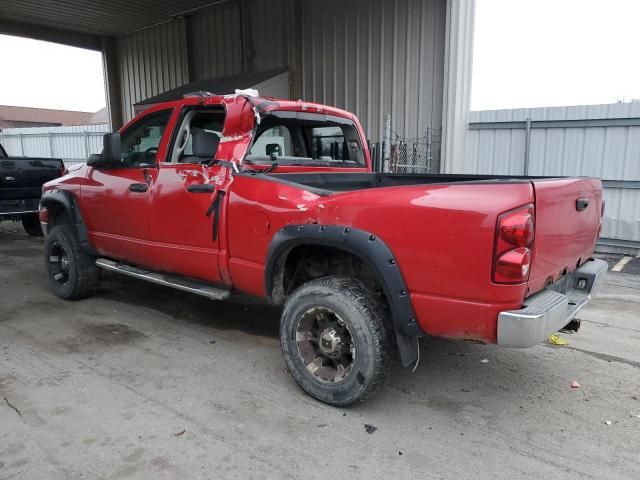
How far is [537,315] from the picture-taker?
7.93ft

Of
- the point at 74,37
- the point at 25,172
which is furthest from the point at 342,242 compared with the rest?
the point at 74,37

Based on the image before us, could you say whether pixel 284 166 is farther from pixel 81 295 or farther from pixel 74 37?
pixel 74 37

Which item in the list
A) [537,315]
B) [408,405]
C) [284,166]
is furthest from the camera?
[284,166]

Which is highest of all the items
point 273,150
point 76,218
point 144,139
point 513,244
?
point 144,139

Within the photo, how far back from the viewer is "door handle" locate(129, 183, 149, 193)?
437cm

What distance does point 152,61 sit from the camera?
1620 cm

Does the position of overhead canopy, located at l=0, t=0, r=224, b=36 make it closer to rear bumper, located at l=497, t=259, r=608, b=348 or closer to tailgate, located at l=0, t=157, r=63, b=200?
tailgate, located at l=0, t=157, r=63, b=200

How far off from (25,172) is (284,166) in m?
7.20

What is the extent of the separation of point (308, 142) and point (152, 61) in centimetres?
1367

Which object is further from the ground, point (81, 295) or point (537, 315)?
point (537, 315)

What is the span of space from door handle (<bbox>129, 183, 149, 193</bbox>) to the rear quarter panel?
194cm

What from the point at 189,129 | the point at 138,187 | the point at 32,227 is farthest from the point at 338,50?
the point at 138,187

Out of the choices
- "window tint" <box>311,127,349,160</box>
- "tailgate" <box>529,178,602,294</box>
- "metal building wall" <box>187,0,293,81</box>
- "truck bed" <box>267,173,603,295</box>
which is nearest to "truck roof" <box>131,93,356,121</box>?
"window tint" <box>311,127,349,160</box>

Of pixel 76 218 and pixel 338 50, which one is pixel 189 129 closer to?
pixel 76 218
